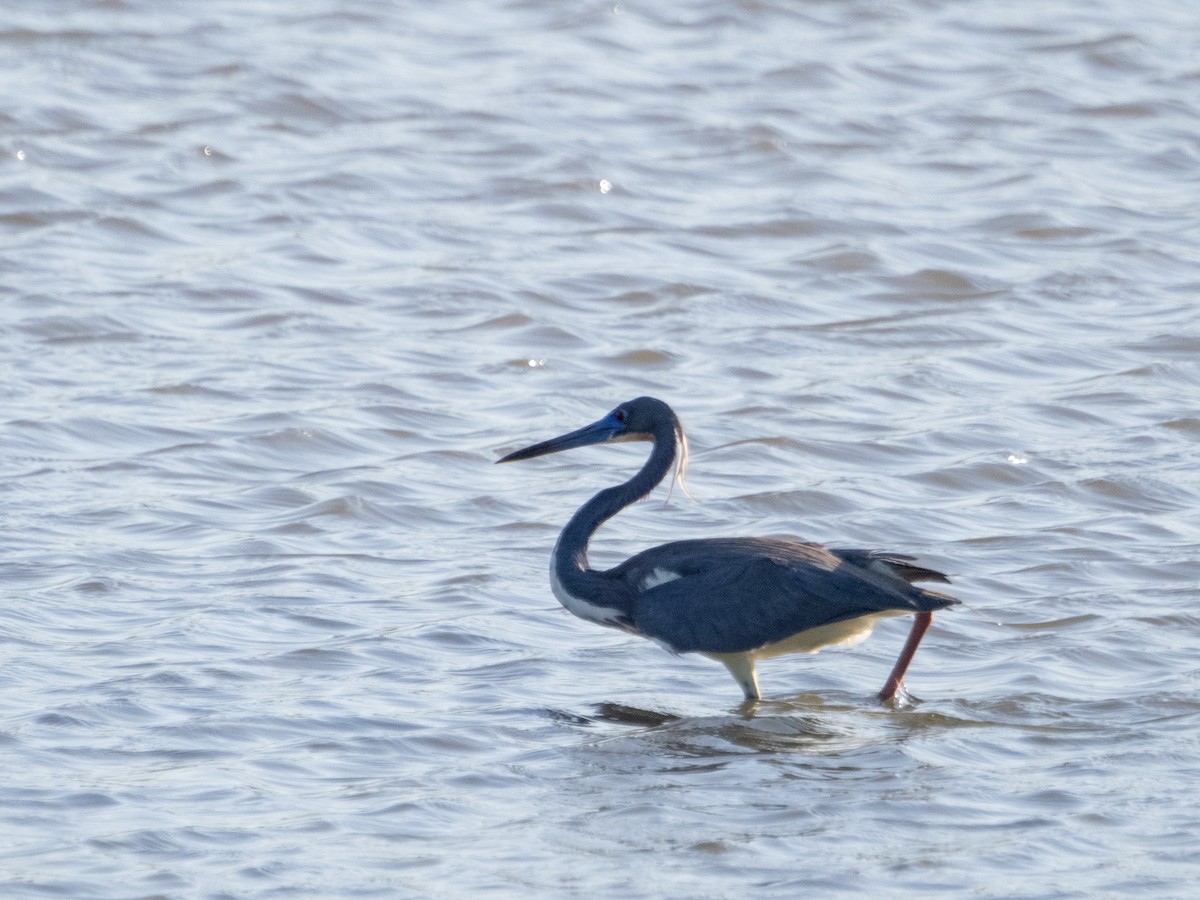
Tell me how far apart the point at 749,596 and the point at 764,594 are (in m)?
0.06

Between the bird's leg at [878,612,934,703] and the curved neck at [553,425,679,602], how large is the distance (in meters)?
1.15

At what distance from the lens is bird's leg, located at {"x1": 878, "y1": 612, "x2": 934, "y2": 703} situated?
7625mm

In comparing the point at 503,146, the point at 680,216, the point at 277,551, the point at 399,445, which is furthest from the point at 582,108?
the point at 277,551

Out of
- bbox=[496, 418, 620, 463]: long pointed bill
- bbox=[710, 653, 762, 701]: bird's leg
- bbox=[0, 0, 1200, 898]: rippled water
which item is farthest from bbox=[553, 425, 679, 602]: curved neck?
bbox=[710, 653, 762, 701]: bird's leg

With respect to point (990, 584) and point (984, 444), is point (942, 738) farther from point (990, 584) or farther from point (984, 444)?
point (984, 444)

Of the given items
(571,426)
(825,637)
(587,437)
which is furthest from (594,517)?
(571,426)

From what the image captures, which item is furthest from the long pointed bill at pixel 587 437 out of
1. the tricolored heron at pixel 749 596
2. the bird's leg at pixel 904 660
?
the bird's leg at pixel 904 660

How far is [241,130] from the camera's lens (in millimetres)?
15852

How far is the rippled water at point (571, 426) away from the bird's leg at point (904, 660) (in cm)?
15

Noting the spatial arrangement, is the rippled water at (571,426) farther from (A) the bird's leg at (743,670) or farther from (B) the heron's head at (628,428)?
(B) the heron's head at (628,428)

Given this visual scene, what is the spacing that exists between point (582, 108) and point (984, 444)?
7.04 m

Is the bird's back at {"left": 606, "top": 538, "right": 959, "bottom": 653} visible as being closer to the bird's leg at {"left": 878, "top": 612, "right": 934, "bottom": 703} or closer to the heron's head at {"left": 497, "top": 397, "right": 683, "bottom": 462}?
the bird's leg at {"left": 878, "top": 612, "right": 934, "bottom": 703}

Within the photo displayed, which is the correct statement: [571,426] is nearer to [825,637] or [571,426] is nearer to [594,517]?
[594,517]

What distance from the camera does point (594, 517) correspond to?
8.20 meters
